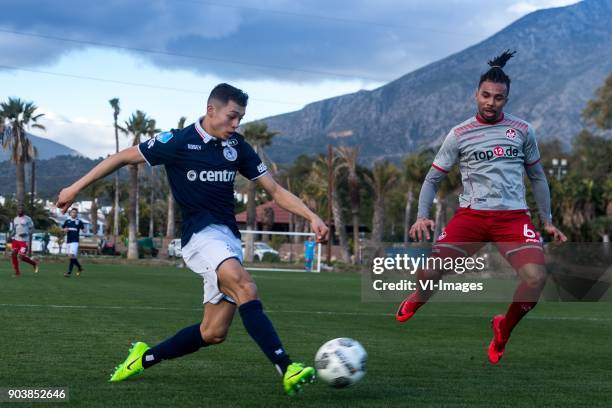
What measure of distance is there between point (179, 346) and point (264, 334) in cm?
95

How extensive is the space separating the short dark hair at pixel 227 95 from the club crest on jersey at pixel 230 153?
32 cm

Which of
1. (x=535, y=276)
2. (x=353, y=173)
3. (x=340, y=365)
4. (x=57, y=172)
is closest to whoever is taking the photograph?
(x=340, y=365)

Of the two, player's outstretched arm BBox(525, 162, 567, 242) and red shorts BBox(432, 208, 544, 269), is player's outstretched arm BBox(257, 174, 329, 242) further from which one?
player's outstretched arm BBox(525, 162, 567, 242)

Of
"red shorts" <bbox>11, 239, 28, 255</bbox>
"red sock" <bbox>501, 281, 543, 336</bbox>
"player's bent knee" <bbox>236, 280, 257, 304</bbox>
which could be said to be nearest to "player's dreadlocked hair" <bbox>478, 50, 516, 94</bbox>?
"red sock" <bbox>501, 281, 543, 336</bbox>

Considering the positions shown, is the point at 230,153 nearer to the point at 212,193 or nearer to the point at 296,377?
the point at 212,193

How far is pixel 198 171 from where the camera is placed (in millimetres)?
6664

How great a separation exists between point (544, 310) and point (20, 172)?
1899 inches

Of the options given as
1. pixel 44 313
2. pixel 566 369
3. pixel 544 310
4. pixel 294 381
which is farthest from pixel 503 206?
pixel 544 310

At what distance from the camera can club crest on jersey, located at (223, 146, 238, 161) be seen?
6730 millimetres

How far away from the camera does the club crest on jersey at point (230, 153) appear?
673 centimetres

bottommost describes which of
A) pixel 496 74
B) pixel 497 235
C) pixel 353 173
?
pixel 497 235

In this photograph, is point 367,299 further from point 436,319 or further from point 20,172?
point 20,172

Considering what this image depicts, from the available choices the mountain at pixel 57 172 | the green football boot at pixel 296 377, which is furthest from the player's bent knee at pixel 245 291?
the mountain at pixel 57 172

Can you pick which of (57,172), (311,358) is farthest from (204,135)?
(57,172)
